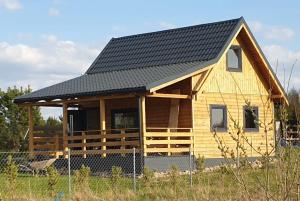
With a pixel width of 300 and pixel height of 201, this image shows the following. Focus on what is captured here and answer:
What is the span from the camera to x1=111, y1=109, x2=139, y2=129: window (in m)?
25.6

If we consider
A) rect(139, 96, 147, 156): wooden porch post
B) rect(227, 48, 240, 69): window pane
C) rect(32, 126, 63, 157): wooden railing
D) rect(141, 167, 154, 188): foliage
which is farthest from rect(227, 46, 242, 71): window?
rect(141, 167, 154, 188): foliage

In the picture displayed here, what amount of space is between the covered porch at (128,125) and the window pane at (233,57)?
3.15 m

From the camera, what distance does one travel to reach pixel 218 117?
25750 mm

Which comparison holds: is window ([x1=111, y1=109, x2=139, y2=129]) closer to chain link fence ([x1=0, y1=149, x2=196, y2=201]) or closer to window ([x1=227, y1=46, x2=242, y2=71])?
chain link fence ([x1=0, y1=149, x2=196, y2=201])

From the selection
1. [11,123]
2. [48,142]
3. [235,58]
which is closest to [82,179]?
[48,142]

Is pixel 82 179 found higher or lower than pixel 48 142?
lower

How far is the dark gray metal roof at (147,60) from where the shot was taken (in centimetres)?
2322

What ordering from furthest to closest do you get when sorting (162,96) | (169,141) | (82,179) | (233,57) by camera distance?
(233,57), (169,141), (162,96), (82,179)

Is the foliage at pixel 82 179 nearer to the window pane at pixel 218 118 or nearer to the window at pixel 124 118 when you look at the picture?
the window at pixel 124 118

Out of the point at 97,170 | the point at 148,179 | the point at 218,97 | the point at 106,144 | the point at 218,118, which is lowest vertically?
the point at 97,170

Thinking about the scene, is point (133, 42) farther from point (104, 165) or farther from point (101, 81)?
point (104, 165)

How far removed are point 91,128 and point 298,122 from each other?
21.2 meters

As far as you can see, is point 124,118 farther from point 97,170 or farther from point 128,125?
point 97,170

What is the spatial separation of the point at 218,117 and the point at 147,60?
4.16m
